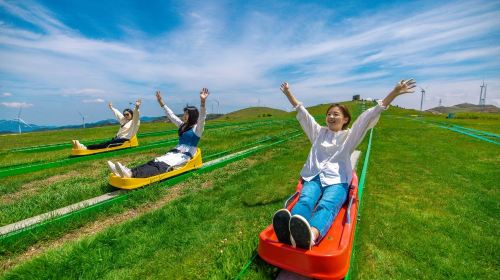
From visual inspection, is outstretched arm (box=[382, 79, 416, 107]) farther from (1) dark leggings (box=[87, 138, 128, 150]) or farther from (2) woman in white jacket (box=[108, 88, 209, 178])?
(1) dark leggings (box=[87, 138, 128, 150])

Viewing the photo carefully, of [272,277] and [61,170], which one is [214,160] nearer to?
[61,170]

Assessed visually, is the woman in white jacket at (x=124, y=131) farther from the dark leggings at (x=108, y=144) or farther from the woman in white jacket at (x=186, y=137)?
the woman in white jacket at (x=186, y=137)

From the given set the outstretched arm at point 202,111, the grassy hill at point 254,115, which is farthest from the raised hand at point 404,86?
the grassy hill at point 254,115

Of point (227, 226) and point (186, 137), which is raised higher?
point (186, 137)

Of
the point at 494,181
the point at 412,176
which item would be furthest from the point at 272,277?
the point at 494,181

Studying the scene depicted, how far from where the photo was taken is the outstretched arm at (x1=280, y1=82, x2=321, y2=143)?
4.92 m

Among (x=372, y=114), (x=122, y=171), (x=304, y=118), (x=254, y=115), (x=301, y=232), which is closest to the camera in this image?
(x=301, y=232)

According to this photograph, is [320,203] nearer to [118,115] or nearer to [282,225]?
[282,225]

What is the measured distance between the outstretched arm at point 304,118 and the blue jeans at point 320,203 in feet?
3.11

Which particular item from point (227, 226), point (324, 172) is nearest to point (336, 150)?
point (324, 172)

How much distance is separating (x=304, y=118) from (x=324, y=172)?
1163mm

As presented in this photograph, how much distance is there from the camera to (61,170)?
8828 millimetres

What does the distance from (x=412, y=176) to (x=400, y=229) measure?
374 cm

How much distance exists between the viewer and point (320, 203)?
371 centimetres
